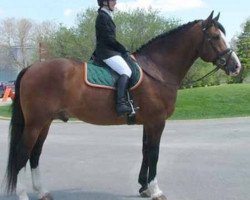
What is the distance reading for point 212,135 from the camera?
12.7 metres

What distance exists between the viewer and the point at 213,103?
68.0ft

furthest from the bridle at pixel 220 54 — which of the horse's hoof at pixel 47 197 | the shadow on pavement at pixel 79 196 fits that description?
the horse's hoof at pixel 47 197

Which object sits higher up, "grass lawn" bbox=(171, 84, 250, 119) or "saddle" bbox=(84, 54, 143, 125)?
"saddle" bbox=(84, 54, 143, 125)

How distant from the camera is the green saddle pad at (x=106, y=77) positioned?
19.5 feet

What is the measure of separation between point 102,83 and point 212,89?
1768 cm

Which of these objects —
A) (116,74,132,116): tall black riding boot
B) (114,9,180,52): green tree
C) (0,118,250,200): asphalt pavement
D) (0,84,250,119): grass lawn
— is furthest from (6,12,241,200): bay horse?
(114,9,180,52): green tree

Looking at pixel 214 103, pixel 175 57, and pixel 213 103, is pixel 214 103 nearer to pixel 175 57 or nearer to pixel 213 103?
pixel 213 103

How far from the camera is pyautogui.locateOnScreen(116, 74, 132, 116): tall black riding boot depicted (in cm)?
580

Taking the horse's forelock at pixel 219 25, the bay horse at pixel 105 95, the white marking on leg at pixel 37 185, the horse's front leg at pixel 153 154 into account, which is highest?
the horse's forelock at pixel 219 25

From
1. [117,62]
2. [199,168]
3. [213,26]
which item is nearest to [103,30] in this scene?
[117,62]

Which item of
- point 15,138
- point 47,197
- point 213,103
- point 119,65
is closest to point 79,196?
point 47,197

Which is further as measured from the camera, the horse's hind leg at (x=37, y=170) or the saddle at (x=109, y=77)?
the horse's hind leg at (x=37, y=170)

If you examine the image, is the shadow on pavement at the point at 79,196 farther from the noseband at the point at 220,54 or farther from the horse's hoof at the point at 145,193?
the noseband at the point at 220,54

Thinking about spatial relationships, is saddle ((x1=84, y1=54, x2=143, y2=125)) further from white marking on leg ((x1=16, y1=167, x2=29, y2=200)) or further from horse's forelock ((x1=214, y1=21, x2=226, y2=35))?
white marking on leg ((x1=16, y1=167, x2=29, y2=200))
